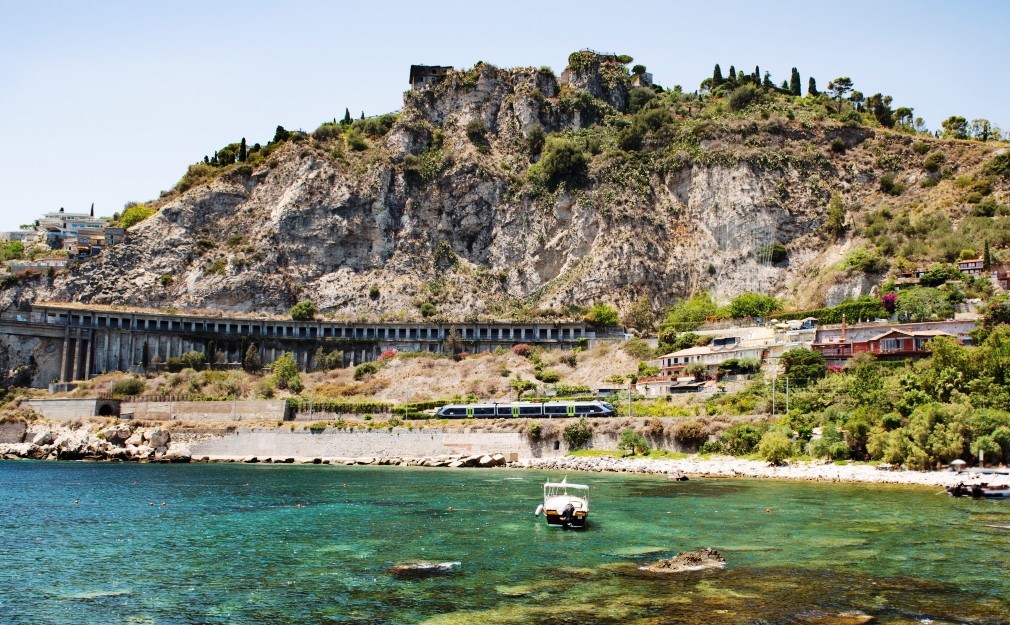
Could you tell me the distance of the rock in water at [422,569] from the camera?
84.4 feet

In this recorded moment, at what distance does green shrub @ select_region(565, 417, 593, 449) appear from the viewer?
2675 inches

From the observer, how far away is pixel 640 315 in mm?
98562

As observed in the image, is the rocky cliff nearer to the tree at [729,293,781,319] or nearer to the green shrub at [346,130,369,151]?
the green shrub at [346,130,369,151]

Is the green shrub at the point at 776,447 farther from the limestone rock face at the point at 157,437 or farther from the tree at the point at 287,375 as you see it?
the limestone rock face at the point at 157,437

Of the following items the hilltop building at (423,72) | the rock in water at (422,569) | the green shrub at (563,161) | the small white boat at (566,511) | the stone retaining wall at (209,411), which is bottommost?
the rock in water at (422,569)

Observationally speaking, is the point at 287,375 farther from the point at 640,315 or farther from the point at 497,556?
the point at 497,556

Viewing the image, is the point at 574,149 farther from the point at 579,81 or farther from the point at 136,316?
the point at 136,316

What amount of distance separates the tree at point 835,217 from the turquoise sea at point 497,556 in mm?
60495

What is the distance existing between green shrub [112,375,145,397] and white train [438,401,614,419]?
32520 millimetres

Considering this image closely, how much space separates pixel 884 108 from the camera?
12344 cm

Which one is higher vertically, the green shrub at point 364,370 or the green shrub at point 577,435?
the green shrub at point 364,370

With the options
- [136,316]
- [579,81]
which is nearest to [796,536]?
[136,316]

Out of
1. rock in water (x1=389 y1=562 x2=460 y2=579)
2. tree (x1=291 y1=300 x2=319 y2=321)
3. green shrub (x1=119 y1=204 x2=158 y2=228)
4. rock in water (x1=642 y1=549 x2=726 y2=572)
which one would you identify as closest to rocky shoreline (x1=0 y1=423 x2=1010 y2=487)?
rock in water (x1=642 y1=549 x2=726 y2=572)

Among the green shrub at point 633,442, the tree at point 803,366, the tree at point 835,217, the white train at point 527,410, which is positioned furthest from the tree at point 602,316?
the green shrub at point 633,442
